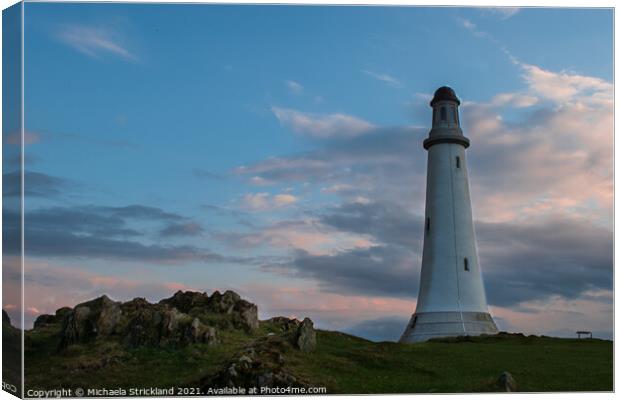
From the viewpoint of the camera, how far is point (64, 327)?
31828mm

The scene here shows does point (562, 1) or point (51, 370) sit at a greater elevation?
point (562, 1)

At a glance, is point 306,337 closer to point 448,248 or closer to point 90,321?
point 90,321

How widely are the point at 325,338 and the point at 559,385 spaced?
10.9 m

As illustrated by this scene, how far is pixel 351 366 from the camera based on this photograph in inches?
1208

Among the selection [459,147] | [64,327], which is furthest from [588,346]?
[64,327]

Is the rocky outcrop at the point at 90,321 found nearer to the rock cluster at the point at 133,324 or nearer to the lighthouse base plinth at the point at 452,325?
the rock cluster at the point at 133,324

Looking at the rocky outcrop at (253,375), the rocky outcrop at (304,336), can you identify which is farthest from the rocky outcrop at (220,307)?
the rocky outcrop at (253,375)

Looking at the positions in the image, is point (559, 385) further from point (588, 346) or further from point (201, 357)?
point (201, 357)

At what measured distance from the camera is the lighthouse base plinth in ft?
133

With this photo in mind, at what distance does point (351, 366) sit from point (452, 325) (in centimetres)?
1138

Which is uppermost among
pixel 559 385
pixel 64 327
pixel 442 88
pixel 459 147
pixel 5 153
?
pixel 442 88

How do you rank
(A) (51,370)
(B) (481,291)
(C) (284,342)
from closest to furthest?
1. (A) (51,370)
2. (C) (284,342)
3. (B) (481,291)

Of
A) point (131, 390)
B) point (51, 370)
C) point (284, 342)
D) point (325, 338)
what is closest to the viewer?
point (131, 390)

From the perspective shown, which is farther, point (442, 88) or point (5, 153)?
point (442, 88)
